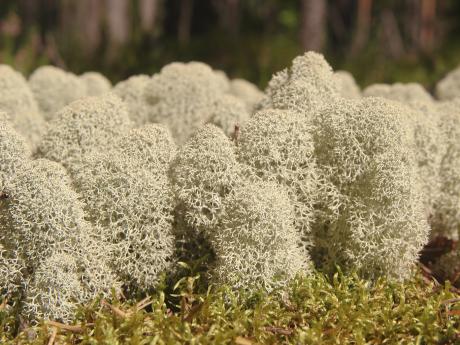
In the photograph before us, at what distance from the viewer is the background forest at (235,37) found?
316 inches

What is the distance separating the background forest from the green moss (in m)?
4.87

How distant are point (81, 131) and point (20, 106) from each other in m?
0.77

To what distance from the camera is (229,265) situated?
6.56 ft

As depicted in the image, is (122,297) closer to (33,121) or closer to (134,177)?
(134,177)

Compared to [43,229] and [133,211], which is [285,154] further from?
[43,229]

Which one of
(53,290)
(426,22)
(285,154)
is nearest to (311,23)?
(426,22)

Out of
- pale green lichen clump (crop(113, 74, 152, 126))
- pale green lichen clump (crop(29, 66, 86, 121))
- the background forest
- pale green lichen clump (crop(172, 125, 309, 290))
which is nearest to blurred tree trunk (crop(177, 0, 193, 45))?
the background forest

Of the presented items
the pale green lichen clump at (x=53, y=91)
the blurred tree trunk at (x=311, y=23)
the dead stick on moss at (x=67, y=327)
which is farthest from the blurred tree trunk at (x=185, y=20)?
the dead stick on moss at (x=67, y=327)

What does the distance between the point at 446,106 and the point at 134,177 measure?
192 centimetres

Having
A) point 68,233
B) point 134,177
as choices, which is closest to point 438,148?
point 134,177

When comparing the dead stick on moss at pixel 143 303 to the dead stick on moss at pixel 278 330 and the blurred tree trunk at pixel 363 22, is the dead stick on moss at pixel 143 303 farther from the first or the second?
the blurred tree trunk at pixel 363 22

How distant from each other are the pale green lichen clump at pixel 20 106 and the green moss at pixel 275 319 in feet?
4.01

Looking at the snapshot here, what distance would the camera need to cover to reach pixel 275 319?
78.4 inches

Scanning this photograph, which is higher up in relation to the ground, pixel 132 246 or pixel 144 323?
pixel 132 246
